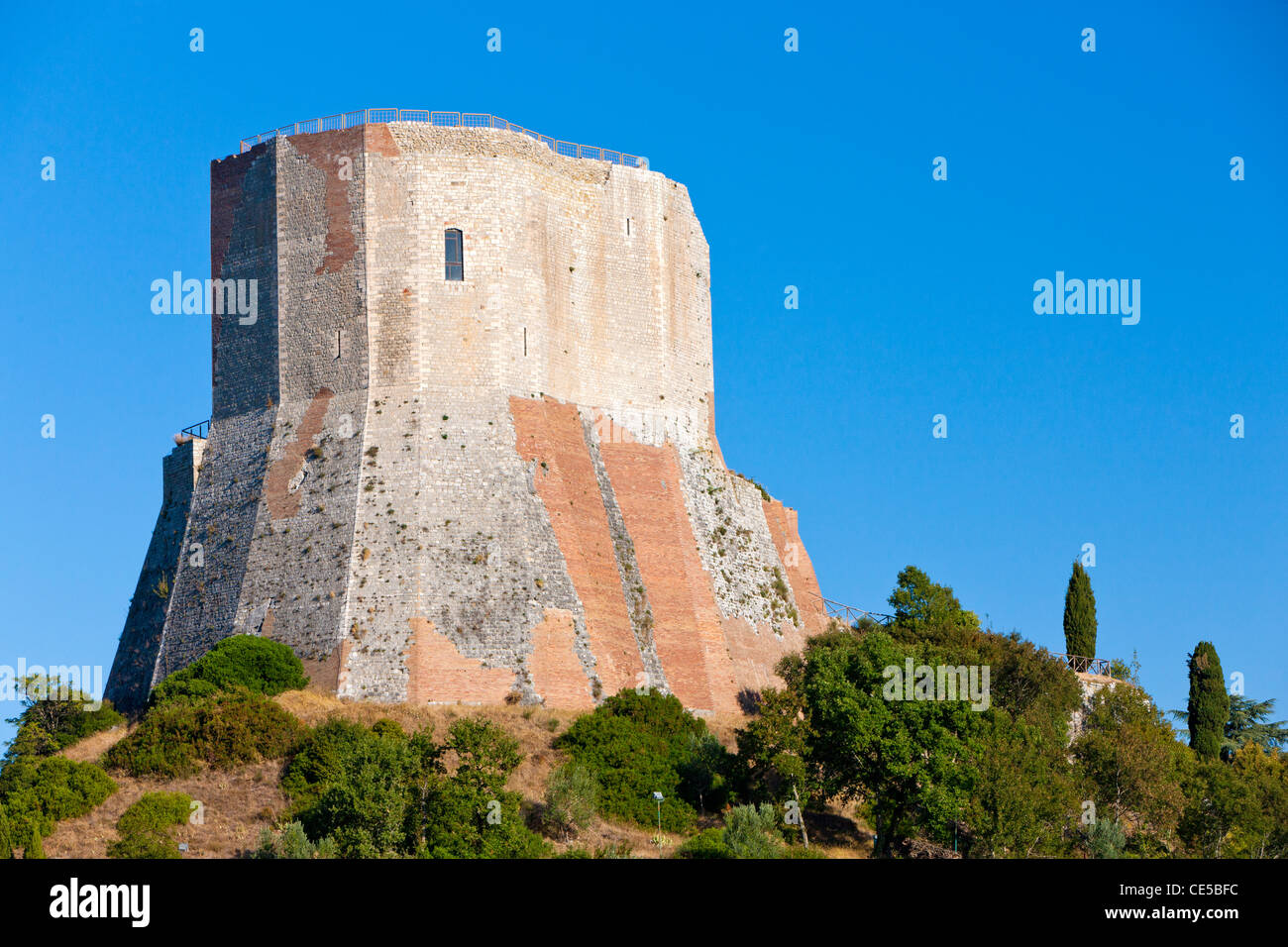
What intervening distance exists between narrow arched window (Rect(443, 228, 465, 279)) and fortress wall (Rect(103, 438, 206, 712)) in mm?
9876

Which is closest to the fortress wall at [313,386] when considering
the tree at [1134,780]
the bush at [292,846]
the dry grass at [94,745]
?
the dry grass at [94,745]

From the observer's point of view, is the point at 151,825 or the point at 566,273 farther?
the point at 566,273

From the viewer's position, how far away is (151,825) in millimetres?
41812

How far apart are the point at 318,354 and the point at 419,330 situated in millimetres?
3304

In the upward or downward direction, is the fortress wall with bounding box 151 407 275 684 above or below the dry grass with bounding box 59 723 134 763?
above

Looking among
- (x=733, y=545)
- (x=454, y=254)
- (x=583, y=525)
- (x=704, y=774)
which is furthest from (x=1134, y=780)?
(x=454, y=254)

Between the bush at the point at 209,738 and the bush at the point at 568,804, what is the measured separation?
Result: 6.89 m

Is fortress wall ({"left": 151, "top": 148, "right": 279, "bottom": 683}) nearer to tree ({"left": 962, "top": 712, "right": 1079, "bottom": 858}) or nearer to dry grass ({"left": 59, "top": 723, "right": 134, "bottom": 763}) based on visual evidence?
dry grass ({"left": 59, "top": 723, "right": 134, "bottom": 763})

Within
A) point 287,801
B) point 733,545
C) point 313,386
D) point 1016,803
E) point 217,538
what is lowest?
point 1016,803

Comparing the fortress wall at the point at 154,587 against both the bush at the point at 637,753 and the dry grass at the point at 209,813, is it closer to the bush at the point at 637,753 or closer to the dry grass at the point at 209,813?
the dry grass at the point at 209,813

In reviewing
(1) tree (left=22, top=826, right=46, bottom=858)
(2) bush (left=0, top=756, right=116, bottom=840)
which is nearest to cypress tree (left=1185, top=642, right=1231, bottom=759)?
(2) bush (left=0, top=756, right=116, bottom=840)

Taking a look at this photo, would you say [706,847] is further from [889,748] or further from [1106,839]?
[1106,839]

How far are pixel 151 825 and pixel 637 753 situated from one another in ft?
39.9

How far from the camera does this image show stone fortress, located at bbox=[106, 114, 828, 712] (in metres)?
50.0
